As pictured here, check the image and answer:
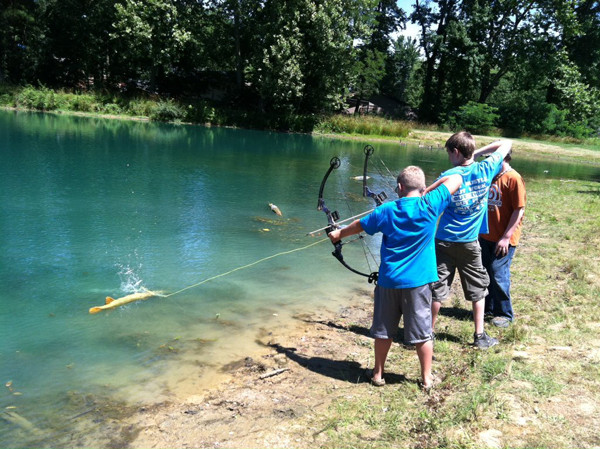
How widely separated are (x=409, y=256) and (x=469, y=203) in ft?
3.78

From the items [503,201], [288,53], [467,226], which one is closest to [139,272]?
[467,226]

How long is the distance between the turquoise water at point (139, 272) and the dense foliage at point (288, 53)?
23.5 meters

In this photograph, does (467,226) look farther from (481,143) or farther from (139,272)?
(481,143)

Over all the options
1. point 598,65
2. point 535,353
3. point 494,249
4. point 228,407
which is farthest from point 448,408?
point 598,65

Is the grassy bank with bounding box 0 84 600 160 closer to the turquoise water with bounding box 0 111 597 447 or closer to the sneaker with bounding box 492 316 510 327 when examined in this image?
the turquoise water with bounding box 0 111 597 447

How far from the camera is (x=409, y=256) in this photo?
13.3 feet

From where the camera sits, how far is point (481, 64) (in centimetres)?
4975

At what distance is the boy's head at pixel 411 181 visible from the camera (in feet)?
13.2

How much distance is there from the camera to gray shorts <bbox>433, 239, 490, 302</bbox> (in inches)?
196

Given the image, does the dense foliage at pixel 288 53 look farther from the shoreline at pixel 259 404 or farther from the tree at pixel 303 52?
the shoreline at pixel 259 404

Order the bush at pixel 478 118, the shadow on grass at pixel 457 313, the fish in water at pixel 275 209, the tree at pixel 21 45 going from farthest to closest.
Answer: the bush at pixel 478 118
the tree at pixel 21 45
the fish in water at pixel 275 209
the shadow on grass at pixel 457 313

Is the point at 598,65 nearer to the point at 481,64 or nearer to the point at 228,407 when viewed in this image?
the point at 481,64

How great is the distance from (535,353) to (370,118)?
39.8 metres

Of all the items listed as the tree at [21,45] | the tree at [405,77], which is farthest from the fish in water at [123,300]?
the tree at [405,77]
